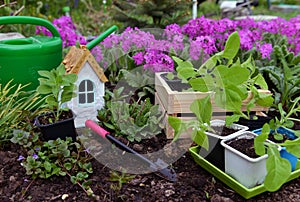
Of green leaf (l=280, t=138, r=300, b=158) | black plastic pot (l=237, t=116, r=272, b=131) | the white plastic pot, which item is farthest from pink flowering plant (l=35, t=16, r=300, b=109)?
green leaf (l=280, t=138, r=300, b=158)

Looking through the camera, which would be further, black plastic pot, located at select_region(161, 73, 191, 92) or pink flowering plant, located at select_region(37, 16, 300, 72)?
pink flowering plant, located at select_region(37, 16, 300, 72)

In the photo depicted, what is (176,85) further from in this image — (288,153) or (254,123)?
(288,153)

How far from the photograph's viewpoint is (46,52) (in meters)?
2.12

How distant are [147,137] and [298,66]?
3.63ft

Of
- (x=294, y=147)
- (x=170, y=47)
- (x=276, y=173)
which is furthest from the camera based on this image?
(x=170, y=47)

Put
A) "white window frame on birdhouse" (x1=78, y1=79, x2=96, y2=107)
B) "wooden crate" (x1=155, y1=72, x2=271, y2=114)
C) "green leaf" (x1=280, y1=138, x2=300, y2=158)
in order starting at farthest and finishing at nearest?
"white window frame on birdhouse" (x1=78, y1=79, x2=96, y2=107), "wooden crate" (x1=155, y1=72, x2=271, y2=114), "green leaf" (x1=280, y1=138, x2=300, y2=158)

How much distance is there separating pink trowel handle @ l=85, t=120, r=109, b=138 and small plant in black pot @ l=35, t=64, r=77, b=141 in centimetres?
9

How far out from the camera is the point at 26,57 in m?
2.07

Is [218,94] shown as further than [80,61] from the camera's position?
No

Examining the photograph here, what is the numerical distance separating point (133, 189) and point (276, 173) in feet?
1.87

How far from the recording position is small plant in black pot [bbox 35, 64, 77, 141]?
1748mm

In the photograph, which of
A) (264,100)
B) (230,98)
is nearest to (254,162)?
(230,98)

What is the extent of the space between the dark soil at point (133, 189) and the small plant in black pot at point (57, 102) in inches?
8.5

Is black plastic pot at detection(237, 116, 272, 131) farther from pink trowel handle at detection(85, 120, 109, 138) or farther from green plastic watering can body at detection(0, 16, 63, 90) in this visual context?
green plastic watering can body at detection(0, 16, 63, 90)
